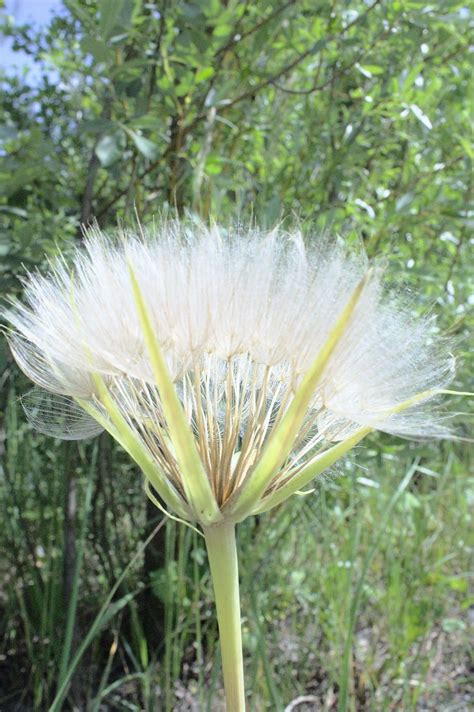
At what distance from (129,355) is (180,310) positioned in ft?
0.20

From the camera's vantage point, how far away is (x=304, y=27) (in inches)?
68.7

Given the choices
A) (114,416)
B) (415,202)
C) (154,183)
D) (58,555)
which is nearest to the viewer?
(114,416)

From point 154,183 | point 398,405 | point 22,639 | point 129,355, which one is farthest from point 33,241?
point 22,639

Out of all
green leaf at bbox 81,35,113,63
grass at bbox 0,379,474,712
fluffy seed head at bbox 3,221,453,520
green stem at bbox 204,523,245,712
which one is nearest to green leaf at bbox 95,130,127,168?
green leaf at bbox 81,35,113,63

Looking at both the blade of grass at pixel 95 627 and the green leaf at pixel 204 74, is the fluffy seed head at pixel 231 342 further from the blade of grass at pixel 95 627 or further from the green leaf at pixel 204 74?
the green leaf at pixel 204 74

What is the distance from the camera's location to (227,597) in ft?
2.04

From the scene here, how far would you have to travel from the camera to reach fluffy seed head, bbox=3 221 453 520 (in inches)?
25.9

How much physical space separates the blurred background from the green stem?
2.62 feet

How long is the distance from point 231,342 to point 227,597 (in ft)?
0.74

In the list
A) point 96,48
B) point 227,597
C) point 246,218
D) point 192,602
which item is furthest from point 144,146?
point 192,602

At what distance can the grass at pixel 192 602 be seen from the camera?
1.78 m

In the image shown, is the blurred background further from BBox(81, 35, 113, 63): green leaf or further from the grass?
BBox(81, 35, 113, 63): green leaf

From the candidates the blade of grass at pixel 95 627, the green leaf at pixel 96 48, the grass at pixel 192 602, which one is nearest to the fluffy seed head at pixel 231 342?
the blade of grass at pixel 95 627

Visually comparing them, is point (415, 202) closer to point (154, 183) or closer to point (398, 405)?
point (154, 183)
